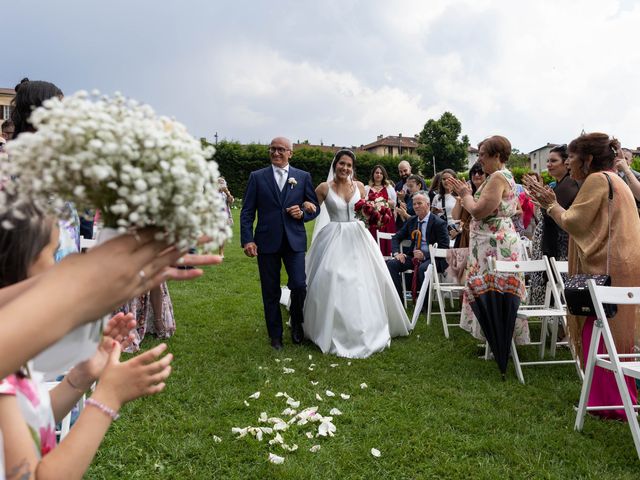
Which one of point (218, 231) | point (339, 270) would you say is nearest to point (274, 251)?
point (339, 270)

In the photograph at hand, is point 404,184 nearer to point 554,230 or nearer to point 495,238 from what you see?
point 554,230

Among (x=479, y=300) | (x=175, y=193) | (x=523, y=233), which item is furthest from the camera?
(x=523, y=233)

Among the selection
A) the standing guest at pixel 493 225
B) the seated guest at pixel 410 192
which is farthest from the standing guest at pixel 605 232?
the seated guest at pixel 410 192

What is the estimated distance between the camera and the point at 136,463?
11.6 ft

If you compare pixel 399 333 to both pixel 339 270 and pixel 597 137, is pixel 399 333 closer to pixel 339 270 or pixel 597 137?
pixel 339 270

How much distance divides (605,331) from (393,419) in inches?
68.5

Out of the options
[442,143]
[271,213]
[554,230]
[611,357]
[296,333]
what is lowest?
[296,333]

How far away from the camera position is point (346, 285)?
640 centimetres

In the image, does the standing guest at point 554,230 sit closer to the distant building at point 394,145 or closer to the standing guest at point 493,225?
the standing guest at point 493,225

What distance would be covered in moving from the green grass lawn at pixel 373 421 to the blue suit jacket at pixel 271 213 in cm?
127

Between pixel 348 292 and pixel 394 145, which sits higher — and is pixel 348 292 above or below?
below

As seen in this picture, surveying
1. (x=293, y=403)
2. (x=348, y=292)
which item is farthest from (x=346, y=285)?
(x=293, y=403)

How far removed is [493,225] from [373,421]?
2.84 meters

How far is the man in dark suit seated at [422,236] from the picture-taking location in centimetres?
863
